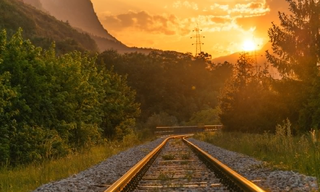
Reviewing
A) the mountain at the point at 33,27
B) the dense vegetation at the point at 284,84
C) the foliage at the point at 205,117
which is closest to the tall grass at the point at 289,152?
the dense vegetation at the point at 284,84

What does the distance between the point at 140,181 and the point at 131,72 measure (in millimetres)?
89166

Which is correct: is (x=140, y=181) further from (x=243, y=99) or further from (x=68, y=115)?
(x=243, y=99)

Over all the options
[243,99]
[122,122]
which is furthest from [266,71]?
[122,122]

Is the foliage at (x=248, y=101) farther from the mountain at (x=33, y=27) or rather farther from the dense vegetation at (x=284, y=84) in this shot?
the mountain at (x=33, y=27)

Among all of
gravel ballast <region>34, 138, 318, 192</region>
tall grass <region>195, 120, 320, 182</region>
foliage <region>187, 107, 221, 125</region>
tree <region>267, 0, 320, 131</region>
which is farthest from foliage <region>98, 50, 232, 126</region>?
gravel ballast <region>34, 138, 318, 192</region>

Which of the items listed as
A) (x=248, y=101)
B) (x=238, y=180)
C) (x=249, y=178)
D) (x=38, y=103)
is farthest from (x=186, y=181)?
(x=248, y=101)

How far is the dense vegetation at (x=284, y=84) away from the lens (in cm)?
2858

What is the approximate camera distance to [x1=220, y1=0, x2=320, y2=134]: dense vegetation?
28581 mm

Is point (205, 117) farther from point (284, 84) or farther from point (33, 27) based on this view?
point (284, 84)

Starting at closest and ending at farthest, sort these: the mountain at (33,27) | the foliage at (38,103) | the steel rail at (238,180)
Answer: the steel rail at (238,180), the foliage at (38,103), the mountain at (33,27)

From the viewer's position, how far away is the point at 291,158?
12688mm

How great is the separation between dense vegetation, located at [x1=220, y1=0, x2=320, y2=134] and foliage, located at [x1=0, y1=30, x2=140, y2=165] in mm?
13409

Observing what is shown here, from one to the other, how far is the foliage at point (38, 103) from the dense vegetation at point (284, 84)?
13409 mm

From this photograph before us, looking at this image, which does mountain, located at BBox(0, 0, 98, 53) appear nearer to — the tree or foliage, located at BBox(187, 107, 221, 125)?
foliage, located at BBox(187, 107, 221, 125)
